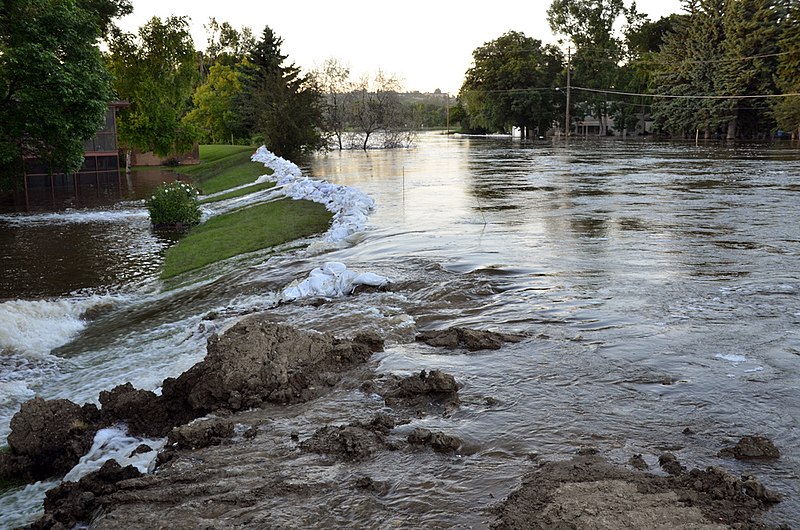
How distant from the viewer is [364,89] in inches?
2963

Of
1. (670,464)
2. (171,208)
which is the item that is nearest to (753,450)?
(670,464)

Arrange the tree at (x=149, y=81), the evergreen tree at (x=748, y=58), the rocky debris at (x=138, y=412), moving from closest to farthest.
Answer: the rocky debris at (x=138, y=412) → the tree at (x=149, y=81) → the evergreen tree at (x=748, y=58)

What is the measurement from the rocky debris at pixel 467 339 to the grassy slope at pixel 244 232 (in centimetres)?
717

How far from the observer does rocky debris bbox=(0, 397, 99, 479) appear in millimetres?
5996

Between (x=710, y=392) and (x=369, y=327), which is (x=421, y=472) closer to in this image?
(x=710, y=392)

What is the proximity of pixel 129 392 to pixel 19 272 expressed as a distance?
9.18 metres

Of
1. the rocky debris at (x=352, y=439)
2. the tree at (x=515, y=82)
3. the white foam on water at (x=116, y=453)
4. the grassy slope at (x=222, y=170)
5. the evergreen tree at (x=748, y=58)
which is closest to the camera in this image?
the rocky debris at (x=352, y=439)

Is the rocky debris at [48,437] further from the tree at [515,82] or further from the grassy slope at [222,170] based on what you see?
the tree at [515,82]

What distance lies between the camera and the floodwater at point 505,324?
5367mm

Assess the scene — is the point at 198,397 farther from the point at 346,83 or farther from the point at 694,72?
the point at 346,83

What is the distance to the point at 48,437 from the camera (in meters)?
6.26

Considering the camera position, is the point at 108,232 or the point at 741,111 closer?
the point at 108,232

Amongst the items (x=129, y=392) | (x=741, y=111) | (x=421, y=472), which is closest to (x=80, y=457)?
(x=129, y=392)

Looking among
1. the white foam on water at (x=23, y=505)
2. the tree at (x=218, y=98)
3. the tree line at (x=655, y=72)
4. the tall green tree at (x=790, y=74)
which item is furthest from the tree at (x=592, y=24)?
the white foam on water at (x=23, y=505)
